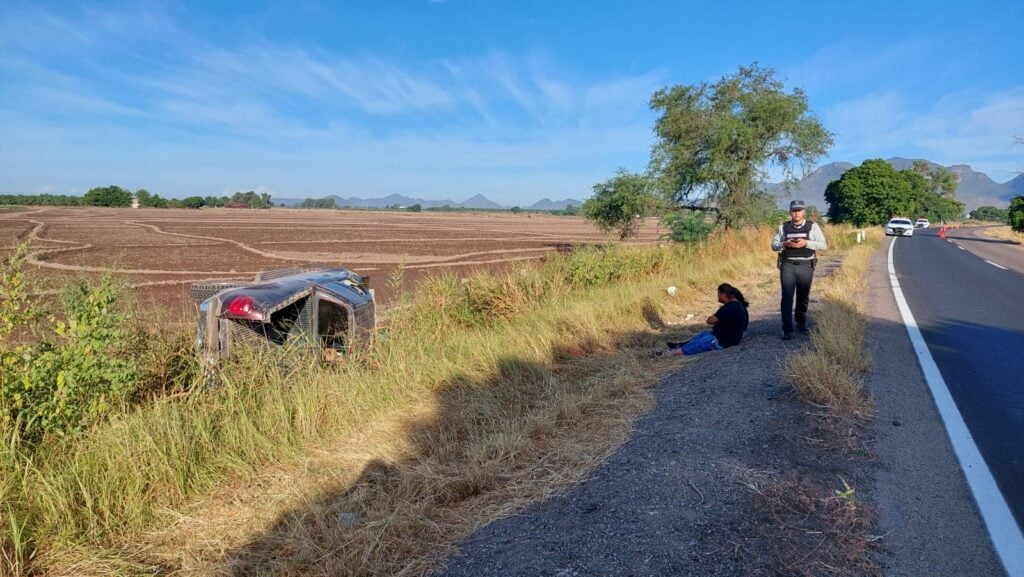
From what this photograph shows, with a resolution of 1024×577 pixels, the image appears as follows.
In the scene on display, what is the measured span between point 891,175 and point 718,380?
61.8 m

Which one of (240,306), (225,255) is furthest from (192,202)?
(240,306)

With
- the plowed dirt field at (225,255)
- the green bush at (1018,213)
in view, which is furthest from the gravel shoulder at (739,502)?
the green bush at (1018,213)

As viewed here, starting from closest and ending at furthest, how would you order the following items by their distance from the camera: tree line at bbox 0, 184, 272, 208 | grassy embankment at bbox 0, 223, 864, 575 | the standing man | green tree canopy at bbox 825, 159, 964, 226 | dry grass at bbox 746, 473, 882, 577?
dry grass at bbox 746, 473, 882, 577 → grassy embankment at bbox 0, 223, 864, 575 → the standing man → green tree canopy at bbox 825, 159, 964, 226 → tree line at bbox 0, 184, 272, 208

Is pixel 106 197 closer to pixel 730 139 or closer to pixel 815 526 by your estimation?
pixel 730 139

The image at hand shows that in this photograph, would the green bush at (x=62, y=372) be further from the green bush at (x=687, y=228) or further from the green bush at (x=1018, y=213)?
the green bush at (x=1018, y=213)

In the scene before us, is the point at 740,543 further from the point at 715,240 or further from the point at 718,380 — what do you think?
the point at 715,240

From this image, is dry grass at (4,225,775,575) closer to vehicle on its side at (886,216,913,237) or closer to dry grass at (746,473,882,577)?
dry grass at (746,473,882,577)

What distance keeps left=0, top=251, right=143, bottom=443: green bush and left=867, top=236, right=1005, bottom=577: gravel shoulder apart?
497cm

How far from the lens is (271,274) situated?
26.7ft

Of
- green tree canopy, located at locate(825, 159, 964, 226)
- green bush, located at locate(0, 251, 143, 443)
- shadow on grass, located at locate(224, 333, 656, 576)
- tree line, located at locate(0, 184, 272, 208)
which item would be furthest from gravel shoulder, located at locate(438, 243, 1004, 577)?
tree line, located at locate(0, 184, 272, 208)

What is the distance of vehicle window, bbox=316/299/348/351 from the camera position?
21.2ft

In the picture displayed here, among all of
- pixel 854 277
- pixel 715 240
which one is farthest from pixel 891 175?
pixel 854 277

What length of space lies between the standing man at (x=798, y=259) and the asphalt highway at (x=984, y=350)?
150 centimetres

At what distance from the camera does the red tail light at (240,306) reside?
5.32 meters
